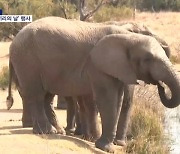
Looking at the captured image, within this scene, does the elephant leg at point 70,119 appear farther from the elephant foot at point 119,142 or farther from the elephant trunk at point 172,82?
the elephant trunk at point 172,82

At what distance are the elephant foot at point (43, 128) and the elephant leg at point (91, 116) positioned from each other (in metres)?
0.68

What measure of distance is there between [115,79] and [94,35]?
944mm

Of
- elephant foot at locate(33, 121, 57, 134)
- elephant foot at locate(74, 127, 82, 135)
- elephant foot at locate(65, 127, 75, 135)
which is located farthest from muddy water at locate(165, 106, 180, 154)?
elephant foot at locate(33, 121, 57, 134)

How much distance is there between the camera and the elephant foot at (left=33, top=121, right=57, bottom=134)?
34.5ft

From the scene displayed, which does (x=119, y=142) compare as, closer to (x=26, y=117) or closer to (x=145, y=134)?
(x=145, y=134)

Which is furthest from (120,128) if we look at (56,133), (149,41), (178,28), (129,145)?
(178,28)

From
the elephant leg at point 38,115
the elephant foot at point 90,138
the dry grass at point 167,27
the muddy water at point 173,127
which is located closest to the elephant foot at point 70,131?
the elephant foot at point 90,138

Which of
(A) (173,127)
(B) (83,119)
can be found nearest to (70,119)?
(B) (83,119)

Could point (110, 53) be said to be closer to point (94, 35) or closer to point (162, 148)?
point (94, 35)

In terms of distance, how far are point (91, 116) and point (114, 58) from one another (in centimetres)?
135

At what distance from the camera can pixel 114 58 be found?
1015cm

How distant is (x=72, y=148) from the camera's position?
971 centimetres

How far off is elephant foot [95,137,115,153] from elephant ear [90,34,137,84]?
109 cm

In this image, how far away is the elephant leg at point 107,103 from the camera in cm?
1009
